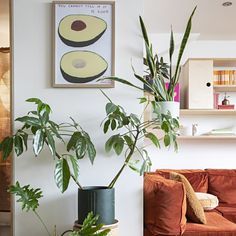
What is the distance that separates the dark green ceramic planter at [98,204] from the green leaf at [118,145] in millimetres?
266

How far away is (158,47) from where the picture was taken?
15.2 ft

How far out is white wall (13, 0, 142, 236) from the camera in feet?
8.37

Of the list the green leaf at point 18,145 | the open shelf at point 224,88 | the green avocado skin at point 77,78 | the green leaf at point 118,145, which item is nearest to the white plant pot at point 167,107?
the green leaf at point 118,145

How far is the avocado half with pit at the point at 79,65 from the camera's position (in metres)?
2.55

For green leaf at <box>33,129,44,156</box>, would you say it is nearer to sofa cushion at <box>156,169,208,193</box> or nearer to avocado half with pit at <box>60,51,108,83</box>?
avocado half with pit at <box>60,51,108,83</box>

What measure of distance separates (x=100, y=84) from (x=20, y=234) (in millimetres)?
1273

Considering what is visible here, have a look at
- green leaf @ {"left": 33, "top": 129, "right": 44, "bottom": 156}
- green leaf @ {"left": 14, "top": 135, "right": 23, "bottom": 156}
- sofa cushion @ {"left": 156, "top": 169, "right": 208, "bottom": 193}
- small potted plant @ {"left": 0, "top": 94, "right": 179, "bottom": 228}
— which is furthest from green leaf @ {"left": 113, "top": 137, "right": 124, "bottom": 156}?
sofa cushion @ {"left": 156, "top": 169, "right": 208, "bottom": 193}

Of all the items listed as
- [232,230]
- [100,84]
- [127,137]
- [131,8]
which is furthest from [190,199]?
Answer: [131,8]

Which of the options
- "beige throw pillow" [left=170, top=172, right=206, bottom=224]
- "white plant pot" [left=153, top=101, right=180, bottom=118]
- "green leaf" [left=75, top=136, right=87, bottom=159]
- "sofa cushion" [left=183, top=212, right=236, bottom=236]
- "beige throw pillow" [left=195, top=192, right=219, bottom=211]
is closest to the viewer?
"green leaf" [left=75, top=136, right=87, bottom=159]

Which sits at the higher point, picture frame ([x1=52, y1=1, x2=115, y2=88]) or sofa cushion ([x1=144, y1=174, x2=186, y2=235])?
picture frame ([x1=52, y1=1, x2=115, y2=88])

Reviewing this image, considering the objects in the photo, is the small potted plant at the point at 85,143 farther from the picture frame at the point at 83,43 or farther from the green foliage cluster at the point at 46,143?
the picture frame at the point at 83,43

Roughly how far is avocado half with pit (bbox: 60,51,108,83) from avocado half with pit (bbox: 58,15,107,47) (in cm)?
8

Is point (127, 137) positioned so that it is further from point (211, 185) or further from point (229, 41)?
point (229, 41)

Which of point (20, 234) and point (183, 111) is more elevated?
point (183, 111)
